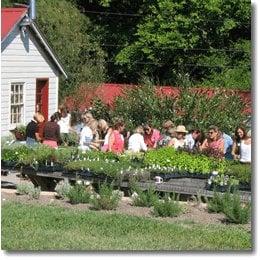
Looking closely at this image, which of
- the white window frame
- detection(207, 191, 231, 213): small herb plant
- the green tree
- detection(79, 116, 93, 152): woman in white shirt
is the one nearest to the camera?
detection(207, 191, 231, 213): small herb plant

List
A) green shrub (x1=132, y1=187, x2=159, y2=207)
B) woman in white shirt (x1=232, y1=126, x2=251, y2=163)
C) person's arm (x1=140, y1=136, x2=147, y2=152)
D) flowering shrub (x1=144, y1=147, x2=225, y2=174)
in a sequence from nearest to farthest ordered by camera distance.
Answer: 1. green shrub (x1=132, y1=187, x2=159, y2=207)
2. woman in white shirt (x1=232, y1=126, x2=251, y2=163)
3. flowering shrub (x1=144, y1=147, x2=225, y2=174)
4. person's arm (x1=140, y1=136, x2=147, y2=152)

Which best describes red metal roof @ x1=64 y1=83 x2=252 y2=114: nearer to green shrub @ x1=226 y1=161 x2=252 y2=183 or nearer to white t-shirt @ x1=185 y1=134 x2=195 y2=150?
white t-shirt @ x1=185 y1=134 x2=195 y2=150

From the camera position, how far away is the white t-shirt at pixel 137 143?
12.9 meters

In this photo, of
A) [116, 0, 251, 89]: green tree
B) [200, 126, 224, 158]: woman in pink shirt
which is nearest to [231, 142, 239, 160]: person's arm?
[200, 126, 224, 158]: woman in pink shirt

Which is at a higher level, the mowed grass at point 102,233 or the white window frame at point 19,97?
the white window frame at point 19,97

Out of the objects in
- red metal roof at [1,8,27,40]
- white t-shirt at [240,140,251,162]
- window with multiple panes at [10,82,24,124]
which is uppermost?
red metal roof at [1,8,27,40]

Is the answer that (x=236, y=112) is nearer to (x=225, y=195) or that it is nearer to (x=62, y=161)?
(x=62, y=161)

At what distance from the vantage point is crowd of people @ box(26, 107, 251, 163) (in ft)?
38.6

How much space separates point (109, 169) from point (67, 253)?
3.76 m

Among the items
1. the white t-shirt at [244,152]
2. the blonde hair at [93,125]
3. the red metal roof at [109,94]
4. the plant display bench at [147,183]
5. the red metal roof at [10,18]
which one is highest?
the red metal roof at [10,18]

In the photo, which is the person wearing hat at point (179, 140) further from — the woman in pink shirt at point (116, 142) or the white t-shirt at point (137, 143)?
the woman in pink shirt at point (116, 142)

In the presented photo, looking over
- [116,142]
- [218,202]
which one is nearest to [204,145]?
[116,142]

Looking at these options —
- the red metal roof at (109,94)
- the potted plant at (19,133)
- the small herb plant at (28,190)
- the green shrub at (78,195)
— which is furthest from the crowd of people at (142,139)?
the red metal roof at (109,94)

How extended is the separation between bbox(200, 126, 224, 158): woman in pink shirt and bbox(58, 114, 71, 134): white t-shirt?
4.34 m
